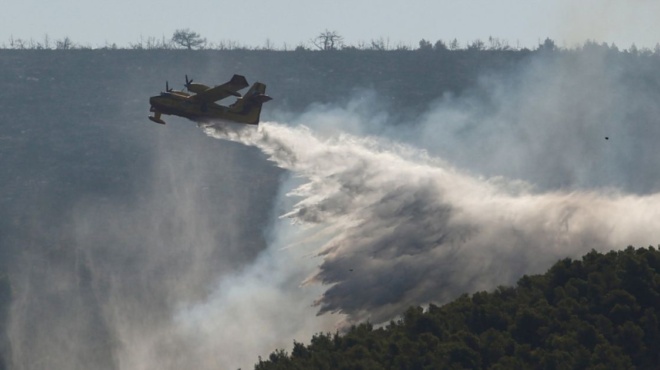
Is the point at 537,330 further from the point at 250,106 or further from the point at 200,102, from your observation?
the point at 200,102

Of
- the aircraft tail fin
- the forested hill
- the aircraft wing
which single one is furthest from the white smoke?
the forested hill

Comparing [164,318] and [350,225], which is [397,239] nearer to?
[350,225]

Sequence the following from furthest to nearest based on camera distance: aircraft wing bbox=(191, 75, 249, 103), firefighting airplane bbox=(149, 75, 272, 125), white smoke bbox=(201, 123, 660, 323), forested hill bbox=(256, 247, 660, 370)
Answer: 1. white smoke bbox=(201, 123, 660, 323)
2. firefighting airplane bbox=(149, 75, 272, 125)
3. aircraft wing bbox=(191, 75, 249, 103)
4. forested hill bbox=(256, 247, 660, 370)

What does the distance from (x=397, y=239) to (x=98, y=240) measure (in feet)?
312

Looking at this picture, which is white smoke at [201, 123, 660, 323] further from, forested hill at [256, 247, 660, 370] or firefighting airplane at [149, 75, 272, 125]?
forested hill at [256, 247, 660, 370]

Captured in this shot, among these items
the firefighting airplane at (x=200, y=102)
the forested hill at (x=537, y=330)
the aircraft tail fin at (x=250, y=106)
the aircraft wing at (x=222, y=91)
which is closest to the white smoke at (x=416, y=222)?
the aircraft tail fin at (x=250, y=106)

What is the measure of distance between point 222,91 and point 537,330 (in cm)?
2753

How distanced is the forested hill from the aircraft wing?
18.5m

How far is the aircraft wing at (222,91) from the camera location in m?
88.6

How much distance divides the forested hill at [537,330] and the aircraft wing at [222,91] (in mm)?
18483

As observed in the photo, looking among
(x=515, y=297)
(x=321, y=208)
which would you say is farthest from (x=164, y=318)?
(x=515, y=297)

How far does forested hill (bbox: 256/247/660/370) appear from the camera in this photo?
226 feet

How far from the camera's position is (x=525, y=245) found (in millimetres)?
98500

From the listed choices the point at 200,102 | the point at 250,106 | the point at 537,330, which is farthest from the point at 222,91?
the point at 537,330
